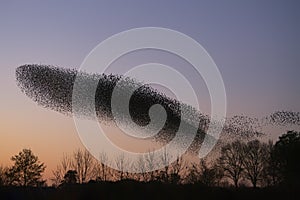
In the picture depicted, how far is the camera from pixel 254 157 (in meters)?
68.6

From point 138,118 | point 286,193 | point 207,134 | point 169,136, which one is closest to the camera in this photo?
point 286,193

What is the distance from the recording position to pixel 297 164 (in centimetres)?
4566

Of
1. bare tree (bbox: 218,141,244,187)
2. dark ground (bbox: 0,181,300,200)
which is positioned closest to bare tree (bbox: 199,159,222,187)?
bare tree (bbox: 218,141,244,187)

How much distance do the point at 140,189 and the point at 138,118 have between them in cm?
644

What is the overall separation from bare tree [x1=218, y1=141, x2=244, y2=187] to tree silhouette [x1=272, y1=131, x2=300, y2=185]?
9062 millimetres

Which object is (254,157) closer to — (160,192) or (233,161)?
(233,161)

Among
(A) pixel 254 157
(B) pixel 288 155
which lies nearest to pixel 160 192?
(B) pixel 288 155

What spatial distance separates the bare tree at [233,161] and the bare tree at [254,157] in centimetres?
80

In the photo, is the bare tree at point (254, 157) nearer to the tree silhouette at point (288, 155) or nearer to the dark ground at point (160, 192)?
the tree silhouette at point (288, 155)

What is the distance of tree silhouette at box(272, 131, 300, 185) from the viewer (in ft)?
145

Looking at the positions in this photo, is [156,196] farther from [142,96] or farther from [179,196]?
[142,96]

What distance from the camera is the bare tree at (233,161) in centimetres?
6694

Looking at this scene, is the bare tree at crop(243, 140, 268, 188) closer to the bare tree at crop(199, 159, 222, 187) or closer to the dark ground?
the bare tree at crop(199, 159, 222, 187)

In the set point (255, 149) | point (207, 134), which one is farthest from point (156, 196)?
point (255, 149)
